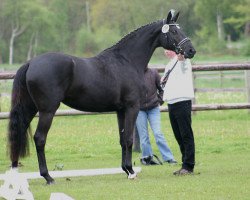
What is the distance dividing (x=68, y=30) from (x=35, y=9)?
226 inches

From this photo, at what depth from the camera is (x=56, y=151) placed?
14914 millimetres

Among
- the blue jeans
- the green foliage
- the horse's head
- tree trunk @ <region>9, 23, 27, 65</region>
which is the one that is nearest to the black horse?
the horse's head

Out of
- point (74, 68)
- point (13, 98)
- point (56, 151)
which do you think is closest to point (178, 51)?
point (74, 68)

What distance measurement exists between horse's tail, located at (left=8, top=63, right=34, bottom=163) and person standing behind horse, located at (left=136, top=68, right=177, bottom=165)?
2764 mm

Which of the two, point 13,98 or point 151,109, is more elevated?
point 13,98

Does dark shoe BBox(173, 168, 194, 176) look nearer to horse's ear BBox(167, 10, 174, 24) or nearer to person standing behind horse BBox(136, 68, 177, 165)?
person standing behind horse BBox(136, 68, 177, 165)

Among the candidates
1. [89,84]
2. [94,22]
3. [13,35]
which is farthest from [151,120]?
[94,22]

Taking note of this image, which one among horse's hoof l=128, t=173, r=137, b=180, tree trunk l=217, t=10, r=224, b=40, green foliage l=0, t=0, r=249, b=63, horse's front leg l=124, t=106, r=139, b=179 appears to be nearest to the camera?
horse's hoof l=128, t=173, r=137, b=180

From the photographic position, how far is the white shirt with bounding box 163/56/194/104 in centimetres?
1135

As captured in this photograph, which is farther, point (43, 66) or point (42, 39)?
point (42, 39)

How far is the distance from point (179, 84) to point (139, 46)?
32.4 inches

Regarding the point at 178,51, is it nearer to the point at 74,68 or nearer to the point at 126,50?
the point at 126,50

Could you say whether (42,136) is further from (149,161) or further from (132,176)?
(149,161)

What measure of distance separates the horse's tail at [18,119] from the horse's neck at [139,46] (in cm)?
143
